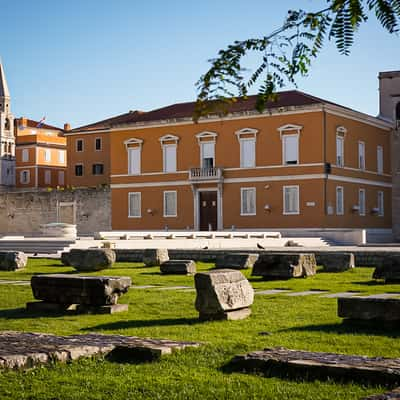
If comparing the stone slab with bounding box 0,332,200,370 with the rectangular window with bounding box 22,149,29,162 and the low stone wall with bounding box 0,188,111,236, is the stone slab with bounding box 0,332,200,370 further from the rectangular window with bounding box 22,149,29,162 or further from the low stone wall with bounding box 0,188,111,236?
the rectangular window with bounding box 22,149,29,162

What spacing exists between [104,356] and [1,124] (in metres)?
71.8

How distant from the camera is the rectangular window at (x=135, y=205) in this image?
4800 cm

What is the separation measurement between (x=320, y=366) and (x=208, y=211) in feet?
127

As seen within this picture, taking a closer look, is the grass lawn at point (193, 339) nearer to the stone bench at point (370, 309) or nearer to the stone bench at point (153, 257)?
the stone bench at point (370, 309)

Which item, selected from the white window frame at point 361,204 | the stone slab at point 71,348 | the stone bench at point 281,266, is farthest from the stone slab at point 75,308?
the white window frame at point 361,204

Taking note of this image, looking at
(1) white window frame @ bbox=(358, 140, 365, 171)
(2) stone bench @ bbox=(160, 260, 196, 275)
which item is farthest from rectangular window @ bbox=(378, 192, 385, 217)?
(2) stone bench @ bbox=(160, 260, 196, 275)

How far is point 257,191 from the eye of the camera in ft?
143

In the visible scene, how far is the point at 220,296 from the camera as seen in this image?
10.3 metres

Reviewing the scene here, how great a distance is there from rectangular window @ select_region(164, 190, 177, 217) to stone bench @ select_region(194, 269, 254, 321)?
35703 millimetres

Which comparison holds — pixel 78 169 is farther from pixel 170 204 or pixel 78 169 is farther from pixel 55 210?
pixel 170 204

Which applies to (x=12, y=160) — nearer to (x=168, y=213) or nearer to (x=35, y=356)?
(x=168, y=213)

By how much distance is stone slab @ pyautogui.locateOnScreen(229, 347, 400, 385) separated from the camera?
243 inches

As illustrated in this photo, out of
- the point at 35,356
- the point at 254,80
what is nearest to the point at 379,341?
the point at 35,356

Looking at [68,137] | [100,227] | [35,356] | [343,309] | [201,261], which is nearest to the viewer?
[35,356]
